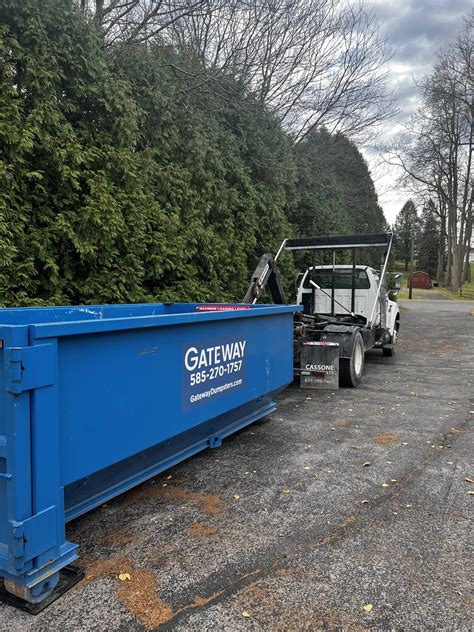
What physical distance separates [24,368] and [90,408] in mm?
594

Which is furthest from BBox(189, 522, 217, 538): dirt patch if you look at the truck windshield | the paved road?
the truck windshield

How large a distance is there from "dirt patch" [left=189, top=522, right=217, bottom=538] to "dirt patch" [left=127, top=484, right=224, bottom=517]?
23cm

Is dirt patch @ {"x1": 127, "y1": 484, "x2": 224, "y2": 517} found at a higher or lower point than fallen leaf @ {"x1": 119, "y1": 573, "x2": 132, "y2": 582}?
higher

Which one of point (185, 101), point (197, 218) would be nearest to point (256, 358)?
point (197, 218)

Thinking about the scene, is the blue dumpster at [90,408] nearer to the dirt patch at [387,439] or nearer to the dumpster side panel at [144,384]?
the dumpster side panel at [144,384]

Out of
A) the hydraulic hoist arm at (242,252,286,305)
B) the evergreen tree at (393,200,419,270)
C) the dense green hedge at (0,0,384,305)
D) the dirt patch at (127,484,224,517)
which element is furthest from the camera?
the evergreen tree at (393,200,419,270)

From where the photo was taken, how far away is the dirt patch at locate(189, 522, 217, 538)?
3.32 m

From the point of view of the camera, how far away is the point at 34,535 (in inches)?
97.8

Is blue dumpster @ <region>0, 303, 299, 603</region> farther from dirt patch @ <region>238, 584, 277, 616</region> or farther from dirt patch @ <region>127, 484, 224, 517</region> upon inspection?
dirt patch @ <region>238, 584, 277, 616</region>

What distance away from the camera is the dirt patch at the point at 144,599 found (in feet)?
8.14

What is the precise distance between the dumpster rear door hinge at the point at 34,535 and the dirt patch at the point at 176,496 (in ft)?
4.38

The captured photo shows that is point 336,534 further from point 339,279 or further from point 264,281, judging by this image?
point 339,279

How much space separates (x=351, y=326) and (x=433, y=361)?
3511mm

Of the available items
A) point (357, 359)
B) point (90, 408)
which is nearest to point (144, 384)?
point (90, 408)
